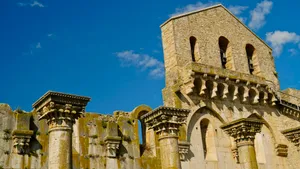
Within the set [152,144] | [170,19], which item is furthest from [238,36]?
[152,144]

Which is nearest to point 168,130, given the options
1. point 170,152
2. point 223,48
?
point 170,152

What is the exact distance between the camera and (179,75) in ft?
63.2

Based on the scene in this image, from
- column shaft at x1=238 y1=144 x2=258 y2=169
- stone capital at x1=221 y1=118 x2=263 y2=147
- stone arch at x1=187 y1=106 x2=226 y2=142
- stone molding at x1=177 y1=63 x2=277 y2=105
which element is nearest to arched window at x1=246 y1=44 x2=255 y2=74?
stone molding at x1=177 y1=63 x2=277 y2=105

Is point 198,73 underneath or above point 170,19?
underneath

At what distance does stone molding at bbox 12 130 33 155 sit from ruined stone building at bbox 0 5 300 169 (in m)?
0.03

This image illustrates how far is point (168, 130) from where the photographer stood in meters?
12.3

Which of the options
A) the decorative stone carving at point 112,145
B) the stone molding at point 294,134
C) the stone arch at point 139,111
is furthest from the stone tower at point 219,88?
the decorative stone carving at point 112,145

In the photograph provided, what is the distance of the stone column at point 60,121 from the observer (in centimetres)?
1027

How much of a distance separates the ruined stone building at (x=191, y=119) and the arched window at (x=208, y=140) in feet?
0.14

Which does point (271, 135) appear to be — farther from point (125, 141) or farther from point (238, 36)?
point (125, 141)

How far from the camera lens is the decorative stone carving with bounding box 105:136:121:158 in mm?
15724

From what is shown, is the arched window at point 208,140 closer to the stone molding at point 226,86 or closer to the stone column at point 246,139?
the stone molding at point 226,86

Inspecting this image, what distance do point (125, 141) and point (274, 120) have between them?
9.10m

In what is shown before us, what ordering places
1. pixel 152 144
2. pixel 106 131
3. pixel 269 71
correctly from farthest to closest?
pixel 269 71, pixel 152 144, pixel 106 131
